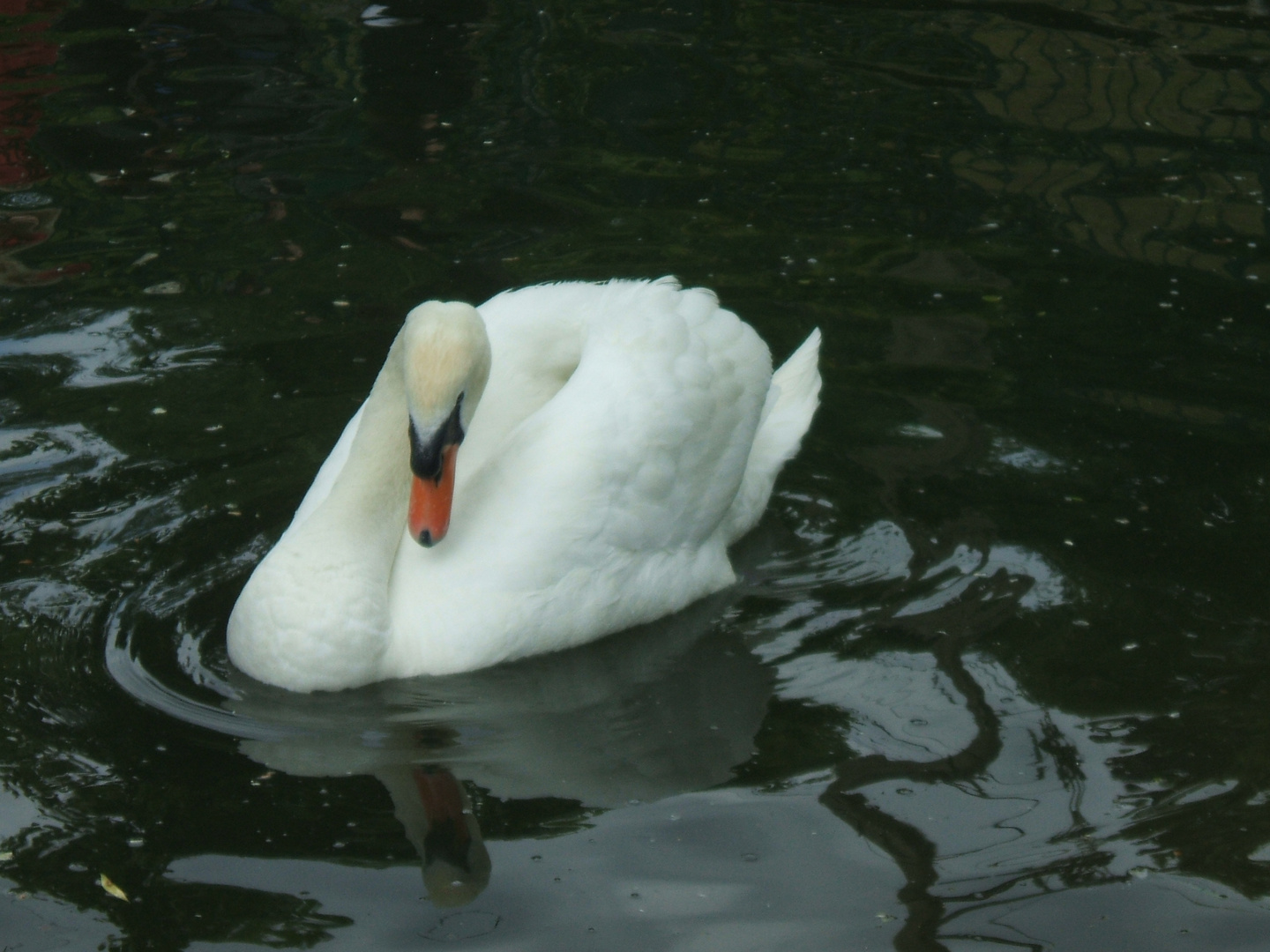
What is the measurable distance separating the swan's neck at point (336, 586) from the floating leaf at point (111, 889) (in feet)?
3.08

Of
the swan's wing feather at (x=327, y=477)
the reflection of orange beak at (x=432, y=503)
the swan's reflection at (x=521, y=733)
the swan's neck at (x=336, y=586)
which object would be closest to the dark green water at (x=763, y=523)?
the swan's reflection at (x=521, y=733)

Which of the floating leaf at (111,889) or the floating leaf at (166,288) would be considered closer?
the floating leaf at (111,889)

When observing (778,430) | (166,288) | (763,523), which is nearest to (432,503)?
(763,523)

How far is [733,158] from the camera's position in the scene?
9.91 meters

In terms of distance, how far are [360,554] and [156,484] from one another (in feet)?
5.27

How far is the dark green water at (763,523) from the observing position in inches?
173

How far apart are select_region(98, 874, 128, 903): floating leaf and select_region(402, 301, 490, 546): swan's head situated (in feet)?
4.37

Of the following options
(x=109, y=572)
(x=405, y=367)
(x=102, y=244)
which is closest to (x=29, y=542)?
(x=109, y=572)

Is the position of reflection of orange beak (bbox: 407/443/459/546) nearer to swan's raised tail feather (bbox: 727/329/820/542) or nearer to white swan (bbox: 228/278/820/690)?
white swan (bbox: 228/278/820/690)

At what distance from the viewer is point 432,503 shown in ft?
16.5

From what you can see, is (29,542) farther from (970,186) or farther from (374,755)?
(970,186)

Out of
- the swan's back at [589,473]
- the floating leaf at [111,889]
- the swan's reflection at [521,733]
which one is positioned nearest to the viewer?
the floating leaf at [111,889]

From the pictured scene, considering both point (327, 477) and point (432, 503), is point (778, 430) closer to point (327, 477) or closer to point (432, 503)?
point (327, 477)

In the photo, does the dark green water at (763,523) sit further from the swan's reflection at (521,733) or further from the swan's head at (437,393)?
the swan's head at (437,393)
